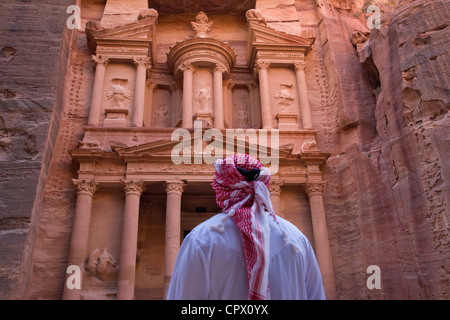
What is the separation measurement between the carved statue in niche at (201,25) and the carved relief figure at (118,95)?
4148 mm

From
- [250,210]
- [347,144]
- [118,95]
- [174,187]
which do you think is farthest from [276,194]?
[250,210]

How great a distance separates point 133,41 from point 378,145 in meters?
9.83

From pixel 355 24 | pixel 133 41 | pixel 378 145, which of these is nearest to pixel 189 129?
pixel 133 41

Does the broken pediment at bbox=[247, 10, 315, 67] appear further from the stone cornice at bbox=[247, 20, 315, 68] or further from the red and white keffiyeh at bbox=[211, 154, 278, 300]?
the red and white keffiyeh at bbox=[211, 154, 278, 300]

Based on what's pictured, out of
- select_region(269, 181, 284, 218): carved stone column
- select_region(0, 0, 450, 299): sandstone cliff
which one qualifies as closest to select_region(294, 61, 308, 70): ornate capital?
select_region(0, 0, 450, 299): sandstone cliff

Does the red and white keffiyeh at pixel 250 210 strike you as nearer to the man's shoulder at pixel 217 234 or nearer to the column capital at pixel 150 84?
the man's shoulder at pixel 217 234

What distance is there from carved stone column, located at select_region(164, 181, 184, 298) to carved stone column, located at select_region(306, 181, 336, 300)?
4.27 metres

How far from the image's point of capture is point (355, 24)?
15.1m

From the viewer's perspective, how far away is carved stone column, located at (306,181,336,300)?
10.5 metres

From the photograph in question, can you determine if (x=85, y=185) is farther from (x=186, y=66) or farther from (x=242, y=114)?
(x=242, y=114)

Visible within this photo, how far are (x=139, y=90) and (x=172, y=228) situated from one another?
563cm

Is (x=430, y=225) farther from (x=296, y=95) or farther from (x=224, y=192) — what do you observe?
(x=296, y=95)

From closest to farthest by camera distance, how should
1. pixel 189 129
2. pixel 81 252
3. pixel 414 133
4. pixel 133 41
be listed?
pixel 414 133
pixel 81 252
pixel 189 129
pixel 133 41

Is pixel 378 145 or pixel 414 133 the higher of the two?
pixel 378 145
